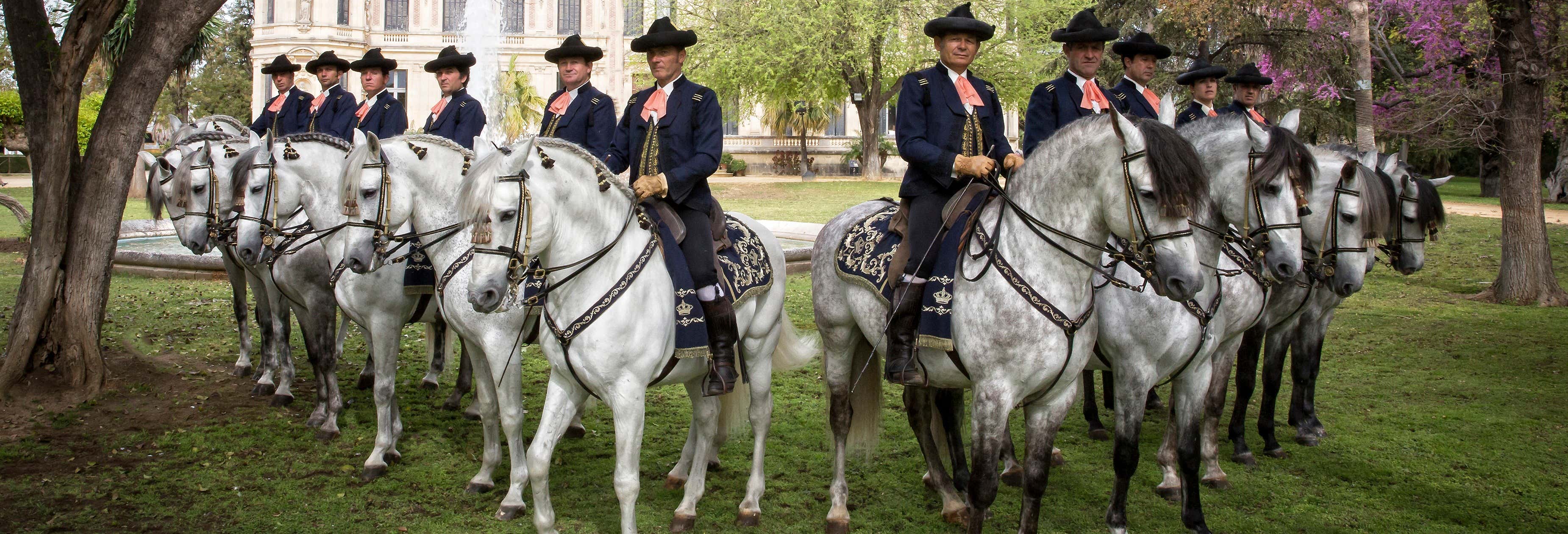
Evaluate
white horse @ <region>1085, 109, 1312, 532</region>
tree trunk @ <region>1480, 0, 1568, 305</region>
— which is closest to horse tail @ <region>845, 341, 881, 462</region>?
white horse @ <region>1085, 109, 1312, 532</region>

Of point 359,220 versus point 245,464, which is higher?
point 359,220

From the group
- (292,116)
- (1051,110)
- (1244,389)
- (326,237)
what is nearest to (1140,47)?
(1051,110)

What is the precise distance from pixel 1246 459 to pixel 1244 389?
19.1 inches

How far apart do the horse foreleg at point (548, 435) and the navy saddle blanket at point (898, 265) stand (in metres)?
1.53

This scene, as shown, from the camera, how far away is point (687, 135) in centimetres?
532

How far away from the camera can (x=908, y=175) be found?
514 cm

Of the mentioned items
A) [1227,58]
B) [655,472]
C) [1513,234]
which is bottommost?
[655,472]

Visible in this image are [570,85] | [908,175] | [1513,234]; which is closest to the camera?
[908,175]

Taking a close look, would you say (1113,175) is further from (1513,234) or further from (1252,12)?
(1252,12)

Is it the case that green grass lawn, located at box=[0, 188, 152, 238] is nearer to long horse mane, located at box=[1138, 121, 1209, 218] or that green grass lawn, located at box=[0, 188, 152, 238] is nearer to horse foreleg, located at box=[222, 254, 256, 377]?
horse foreleg, located at box=[222, 254, 256, 377]

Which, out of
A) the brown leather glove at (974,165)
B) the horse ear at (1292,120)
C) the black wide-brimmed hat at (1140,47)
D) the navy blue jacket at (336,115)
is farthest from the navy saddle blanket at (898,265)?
the navy blue jacket at (336,115)

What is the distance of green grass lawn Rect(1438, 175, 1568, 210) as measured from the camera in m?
29.6

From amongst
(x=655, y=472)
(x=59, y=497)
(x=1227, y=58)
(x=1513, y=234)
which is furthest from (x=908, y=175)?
(x=1227, y=58)

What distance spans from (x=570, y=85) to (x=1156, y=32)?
23.2 meters
